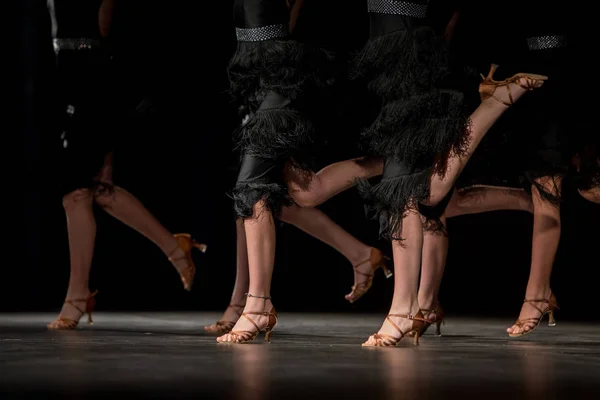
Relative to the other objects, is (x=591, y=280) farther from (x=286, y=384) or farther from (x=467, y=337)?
(x=286, y=384)

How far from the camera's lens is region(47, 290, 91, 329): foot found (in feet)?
A: 13.7

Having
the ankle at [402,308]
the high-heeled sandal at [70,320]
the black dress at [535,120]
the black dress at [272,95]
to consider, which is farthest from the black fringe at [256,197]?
the high-heeled sandal at [70,320]

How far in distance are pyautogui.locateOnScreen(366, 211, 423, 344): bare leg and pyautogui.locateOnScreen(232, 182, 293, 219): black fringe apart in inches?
16.4

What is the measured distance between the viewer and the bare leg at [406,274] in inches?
127

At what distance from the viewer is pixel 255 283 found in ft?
11.3

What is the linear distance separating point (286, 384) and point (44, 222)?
428 cm

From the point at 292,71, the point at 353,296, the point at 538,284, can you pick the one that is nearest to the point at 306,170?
the point at 292,71

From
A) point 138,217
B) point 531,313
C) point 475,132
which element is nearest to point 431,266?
point 531,313

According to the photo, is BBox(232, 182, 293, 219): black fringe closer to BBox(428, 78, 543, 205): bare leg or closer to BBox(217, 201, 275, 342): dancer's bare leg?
BBox(217, 201, 275, 342): dancer's bare leg

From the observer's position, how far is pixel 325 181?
141 inches

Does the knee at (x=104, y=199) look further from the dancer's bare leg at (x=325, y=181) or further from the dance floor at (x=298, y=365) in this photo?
the dancer's bare leg at (x=325, y=181)

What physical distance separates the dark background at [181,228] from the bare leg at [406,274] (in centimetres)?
206

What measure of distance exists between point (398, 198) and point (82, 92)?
1682 mm

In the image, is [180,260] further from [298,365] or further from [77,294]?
[298,365]
